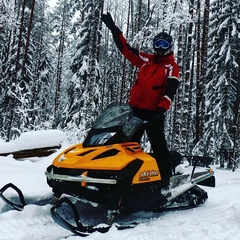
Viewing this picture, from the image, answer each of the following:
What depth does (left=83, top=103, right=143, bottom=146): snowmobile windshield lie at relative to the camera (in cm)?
403

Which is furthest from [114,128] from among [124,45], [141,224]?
[124,45]

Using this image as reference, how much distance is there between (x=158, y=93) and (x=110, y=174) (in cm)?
135

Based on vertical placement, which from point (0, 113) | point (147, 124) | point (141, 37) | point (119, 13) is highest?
point (119, 13)

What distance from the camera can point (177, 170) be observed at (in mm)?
4984

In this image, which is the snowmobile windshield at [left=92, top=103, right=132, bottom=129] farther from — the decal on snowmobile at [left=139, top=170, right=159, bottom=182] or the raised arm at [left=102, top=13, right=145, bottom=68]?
the raised arm at [left=102, top=13, right=145, bottom=68]

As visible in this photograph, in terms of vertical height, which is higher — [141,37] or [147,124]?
[141,37]

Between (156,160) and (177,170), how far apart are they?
0.79 m

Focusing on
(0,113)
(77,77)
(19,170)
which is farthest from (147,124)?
(0,113)

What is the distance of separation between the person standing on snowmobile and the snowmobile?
192 mm

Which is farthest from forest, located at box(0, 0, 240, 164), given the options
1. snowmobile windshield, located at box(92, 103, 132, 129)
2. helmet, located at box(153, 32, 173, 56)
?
snowmobile windshield, located at box(92, 103, 132, 129)

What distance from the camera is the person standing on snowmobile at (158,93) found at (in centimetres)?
428

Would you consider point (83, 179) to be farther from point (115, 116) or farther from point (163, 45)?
point (163, 45)

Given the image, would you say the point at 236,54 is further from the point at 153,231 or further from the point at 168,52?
the point at 153,231

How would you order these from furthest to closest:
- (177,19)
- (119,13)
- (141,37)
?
(119,13), (141,37), (177,19)
